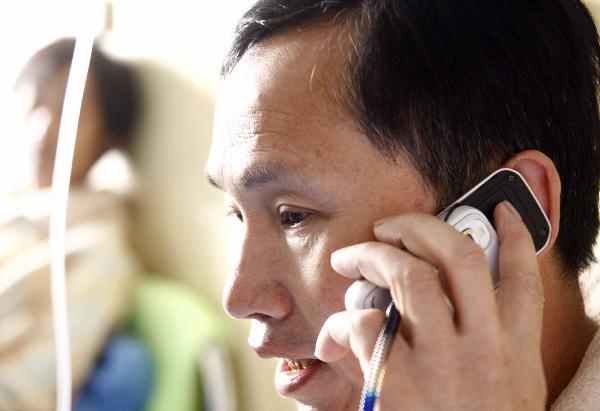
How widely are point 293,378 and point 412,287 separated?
0.90 feet

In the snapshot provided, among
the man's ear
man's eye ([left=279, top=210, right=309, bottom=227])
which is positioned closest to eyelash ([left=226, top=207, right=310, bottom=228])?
man's eye ([left=279, top=210, right=309, bottom=227])

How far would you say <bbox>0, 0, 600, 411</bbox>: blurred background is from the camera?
1.73m

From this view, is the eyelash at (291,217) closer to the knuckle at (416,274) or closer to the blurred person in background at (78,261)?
the knuckle at (416,274)

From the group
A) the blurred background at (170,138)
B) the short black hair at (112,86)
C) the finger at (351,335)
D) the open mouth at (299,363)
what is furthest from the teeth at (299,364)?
the short black hair at (112,86)

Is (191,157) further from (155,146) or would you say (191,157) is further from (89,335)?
(89,335)

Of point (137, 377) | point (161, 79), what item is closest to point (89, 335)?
point (137, 377)

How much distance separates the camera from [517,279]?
88 cm

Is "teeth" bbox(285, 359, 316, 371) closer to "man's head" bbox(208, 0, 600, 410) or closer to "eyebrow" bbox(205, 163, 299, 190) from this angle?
"man's head" bbox(208, 0, 600, 410)

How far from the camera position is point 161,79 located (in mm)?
1817

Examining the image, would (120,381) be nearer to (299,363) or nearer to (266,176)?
(299,363)

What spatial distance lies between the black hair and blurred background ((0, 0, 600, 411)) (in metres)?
0.69

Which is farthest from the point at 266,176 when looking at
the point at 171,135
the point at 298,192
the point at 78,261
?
the point at 78,261

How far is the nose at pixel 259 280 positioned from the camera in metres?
1.01

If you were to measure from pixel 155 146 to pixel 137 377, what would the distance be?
0.44 meters
